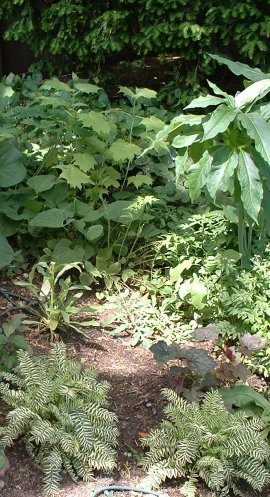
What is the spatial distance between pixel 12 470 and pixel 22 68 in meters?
6.28

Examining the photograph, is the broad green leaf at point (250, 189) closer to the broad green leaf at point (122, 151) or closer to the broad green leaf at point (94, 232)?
the broad green leaf at point (94, 232)

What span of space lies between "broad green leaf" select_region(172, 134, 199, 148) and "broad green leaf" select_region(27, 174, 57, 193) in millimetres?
1219

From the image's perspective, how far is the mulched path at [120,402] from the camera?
2793mm

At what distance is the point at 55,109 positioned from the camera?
17.0 ft

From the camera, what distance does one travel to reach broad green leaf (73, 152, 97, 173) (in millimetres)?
4383

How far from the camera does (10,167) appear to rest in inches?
170

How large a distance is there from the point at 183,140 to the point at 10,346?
124 centimetres

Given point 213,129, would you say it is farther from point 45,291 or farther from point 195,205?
point 195,205

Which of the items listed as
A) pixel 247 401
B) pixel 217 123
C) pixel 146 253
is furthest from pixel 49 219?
pixel 247 401

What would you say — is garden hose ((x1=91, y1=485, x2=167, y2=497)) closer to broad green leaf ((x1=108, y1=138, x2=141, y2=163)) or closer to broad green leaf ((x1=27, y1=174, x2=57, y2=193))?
broad green leaf ((x1=27, y1=174, x2=57, y2=193))

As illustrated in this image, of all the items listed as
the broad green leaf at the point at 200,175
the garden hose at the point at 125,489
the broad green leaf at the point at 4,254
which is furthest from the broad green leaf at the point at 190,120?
the garden hose at the point at 125,489

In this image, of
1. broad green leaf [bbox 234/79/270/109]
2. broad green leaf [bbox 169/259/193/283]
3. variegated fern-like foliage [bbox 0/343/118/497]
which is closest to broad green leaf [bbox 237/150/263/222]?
broad green leaf [bbox 234/79/270/109]

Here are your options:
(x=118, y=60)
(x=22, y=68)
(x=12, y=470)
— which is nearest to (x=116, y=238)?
(x=12, y=470)

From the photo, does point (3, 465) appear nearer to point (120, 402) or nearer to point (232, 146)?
point (120, 402)
